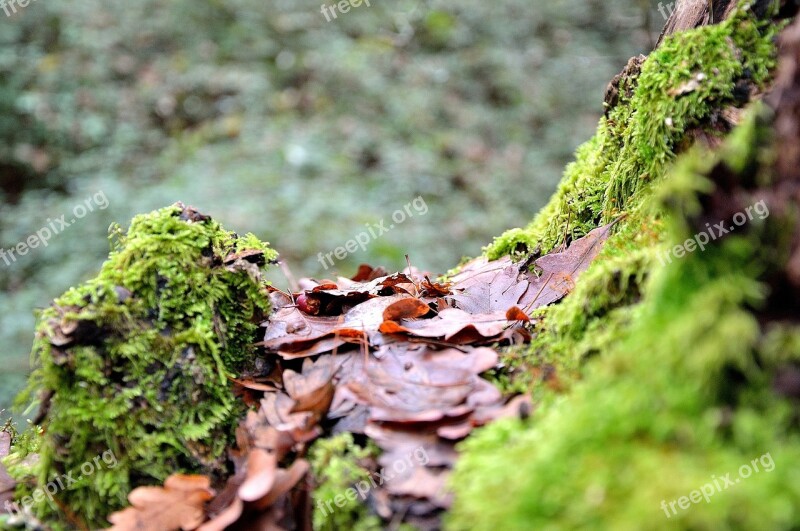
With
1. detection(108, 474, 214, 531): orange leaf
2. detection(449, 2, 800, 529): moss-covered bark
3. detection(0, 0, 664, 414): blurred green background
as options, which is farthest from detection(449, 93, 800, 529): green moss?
detection(0, 0, 664, 414): blurred green background

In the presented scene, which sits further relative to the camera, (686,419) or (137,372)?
(137,372)

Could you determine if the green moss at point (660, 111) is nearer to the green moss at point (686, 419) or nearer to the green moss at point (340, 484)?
the green moss at point (686, 419)

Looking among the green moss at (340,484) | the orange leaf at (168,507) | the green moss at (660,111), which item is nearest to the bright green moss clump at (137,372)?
the orange leaf at (168,507)

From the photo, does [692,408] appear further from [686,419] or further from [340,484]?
[340,484]

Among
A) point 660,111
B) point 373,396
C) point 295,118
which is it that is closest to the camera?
point 373,396

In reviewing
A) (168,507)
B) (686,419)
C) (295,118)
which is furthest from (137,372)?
(295,118)

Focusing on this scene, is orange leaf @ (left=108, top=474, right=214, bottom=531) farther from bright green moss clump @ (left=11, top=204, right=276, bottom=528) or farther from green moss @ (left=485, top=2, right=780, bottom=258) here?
green moss @ (left=485, top=2, right=780, bottom=258)
